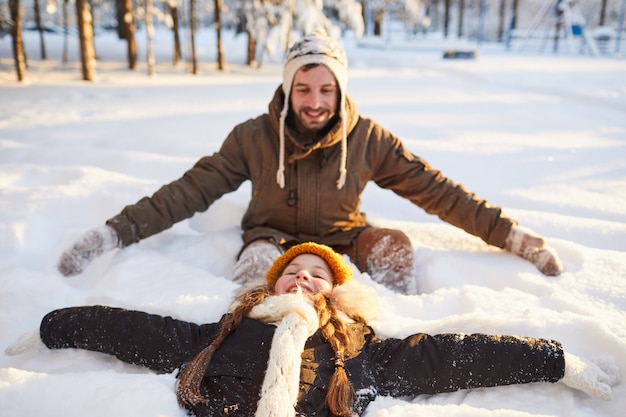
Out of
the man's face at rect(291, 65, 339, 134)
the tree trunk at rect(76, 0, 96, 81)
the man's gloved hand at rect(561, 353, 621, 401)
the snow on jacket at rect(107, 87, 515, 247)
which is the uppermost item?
the tree trunk at rect(76, 0, 96, 81)

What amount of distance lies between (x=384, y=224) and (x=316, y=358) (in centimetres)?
151

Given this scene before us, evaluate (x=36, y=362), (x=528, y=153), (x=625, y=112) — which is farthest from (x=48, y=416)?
(x=625, y=112)

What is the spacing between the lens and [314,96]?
8.29ft

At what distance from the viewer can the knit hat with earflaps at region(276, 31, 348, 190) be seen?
8.34 feet

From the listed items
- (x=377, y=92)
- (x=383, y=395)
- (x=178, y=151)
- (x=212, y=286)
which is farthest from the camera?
(x=377, y=92)

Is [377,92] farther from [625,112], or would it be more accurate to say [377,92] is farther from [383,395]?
[383,395]

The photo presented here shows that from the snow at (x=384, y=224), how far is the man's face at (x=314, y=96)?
823 millimetres

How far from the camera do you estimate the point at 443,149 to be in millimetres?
4793

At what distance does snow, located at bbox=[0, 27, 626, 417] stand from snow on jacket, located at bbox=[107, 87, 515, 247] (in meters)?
0.23

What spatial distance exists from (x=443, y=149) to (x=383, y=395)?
3.36 metres

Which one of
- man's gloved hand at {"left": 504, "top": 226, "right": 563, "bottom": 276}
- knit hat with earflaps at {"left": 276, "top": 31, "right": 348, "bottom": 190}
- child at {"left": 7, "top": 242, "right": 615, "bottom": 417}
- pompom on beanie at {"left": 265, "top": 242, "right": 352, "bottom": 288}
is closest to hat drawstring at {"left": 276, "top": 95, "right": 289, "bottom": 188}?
knit hat with earflaps at {"left": 276, "top": 31, "right": 348, "bottom": 190}

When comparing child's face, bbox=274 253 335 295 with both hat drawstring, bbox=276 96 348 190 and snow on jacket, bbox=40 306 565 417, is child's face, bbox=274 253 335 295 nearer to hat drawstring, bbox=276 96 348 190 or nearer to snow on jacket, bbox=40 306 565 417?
snow on jacket, bbox=40 306 565 417

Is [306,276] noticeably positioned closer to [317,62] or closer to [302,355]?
[302,355]

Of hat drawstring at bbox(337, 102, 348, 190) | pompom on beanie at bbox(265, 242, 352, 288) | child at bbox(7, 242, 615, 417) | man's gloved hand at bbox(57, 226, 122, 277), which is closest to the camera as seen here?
child at bbox(7, 242, 615, 417)
